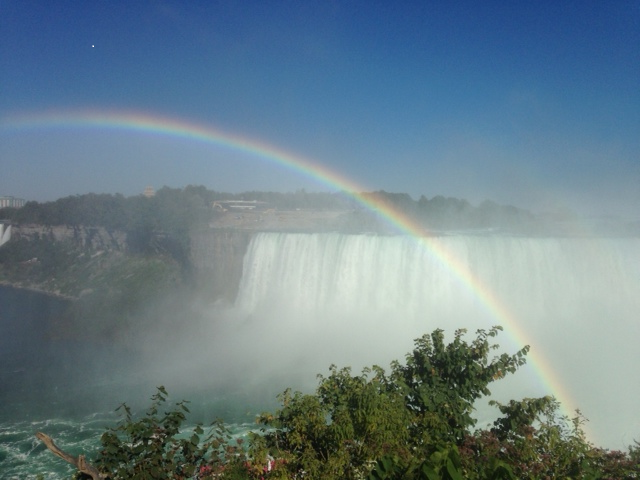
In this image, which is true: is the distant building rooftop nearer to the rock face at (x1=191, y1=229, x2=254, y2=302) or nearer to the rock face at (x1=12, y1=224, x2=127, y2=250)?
the rock face at (x1=12, y1=224, x2=127, y2=250)

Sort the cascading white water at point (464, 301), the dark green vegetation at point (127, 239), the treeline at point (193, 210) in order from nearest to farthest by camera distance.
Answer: the cascading white water at point (464, 301), the dark green vegetation at point (127, 239), the treeline at point (193, 210)

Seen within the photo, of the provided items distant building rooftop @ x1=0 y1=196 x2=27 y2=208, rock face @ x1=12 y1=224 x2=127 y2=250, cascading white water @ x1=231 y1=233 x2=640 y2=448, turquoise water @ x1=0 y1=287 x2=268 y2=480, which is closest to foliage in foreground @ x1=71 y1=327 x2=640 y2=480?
turquoise water @ x1=0 y1=287 x2=268 y2=480

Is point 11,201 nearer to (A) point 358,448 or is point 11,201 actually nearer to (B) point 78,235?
(B) point 78,235

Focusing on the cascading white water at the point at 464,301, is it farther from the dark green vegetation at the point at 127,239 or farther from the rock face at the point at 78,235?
the rock face at the point at 78,235

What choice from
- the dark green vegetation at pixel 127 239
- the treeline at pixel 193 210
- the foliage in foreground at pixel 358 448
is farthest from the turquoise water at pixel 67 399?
the treeline at pixel 193 210

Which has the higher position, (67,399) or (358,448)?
(358,448)

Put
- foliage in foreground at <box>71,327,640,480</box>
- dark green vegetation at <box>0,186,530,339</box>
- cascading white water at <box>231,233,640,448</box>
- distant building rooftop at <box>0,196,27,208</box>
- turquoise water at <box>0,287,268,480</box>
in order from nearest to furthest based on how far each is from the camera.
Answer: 1. foliage in foreground at <box>71,327,640,480</box>
2. turquoise water at <box>0,287,268,480</box>
3. cascading white water at <box>231,233,640,448</box>
4. dark green vegetation at <box>0,186,530,339</box>
5. distant building rooftop at <box>0,196,27,208</box>

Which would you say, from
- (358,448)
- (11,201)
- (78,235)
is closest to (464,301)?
(358,448)
